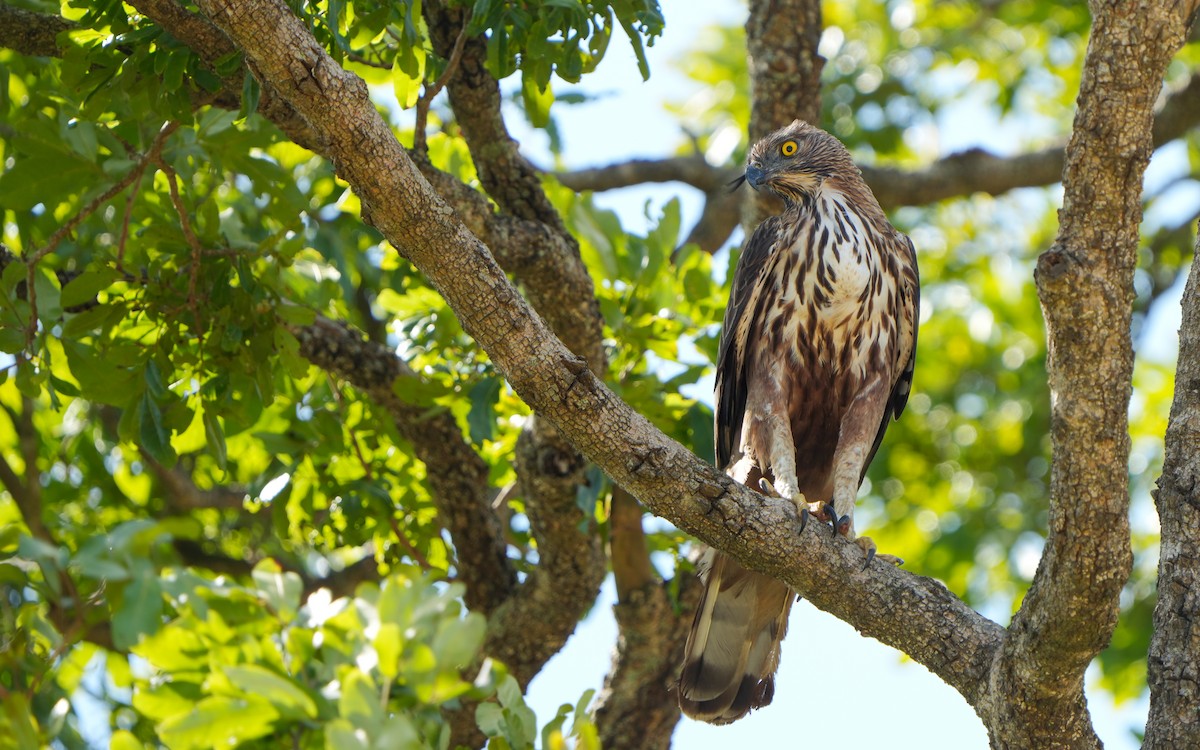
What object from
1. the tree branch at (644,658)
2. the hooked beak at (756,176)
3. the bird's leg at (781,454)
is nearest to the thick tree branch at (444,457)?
the tree branch at (644,658)

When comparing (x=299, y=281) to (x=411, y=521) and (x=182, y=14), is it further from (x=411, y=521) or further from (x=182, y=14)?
(x=182, y=14)

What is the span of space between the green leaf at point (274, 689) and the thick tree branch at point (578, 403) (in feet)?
4.10

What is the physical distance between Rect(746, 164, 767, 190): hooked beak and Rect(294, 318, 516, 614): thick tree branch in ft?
5.34

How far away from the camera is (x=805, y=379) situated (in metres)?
4.97

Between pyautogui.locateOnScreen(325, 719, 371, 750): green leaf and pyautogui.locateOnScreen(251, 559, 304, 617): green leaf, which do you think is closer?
pyautogui.locateOnScreen(325, 719, 371, 750): green leaf

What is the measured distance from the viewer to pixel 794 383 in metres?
4.97

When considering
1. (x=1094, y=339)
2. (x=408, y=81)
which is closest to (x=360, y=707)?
(x=1094, y=339)

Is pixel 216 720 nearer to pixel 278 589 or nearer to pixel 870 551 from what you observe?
pixel 278 589

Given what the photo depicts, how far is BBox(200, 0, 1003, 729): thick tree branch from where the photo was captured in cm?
317

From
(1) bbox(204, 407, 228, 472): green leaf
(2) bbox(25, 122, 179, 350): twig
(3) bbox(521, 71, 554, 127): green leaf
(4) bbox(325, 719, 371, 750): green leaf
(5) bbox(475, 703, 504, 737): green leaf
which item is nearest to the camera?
(4) bbox(325, 719, 371, 750): green leaf

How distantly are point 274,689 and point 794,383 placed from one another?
10.0ft

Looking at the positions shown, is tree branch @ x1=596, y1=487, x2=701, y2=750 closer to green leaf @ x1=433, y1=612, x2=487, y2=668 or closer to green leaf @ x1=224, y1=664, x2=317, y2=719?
green leaf @ x1=433, y1=612, x2=487, y2=668

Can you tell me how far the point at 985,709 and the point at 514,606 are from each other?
2.39 m

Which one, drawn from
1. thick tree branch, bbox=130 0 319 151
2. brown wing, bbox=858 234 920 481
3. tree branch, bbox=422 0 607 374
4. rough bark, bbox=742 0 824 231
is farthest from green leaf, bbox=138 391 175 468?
rough bark, bbox=742 0 824 231
